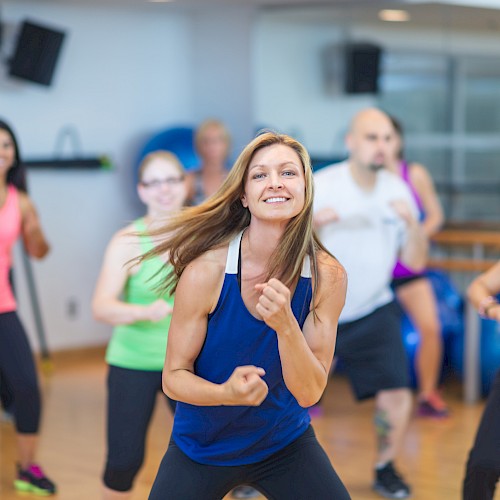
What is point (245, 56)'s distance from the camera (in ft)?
25.4

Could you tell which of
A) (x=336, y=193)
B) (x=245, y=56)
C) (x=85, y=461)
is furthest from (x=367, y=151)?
(x=245, y=56)

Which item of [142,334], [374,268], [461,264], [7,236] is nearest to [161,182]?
[142,334]

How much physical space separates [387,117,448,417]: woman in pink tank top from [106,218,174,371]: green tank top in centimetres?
243

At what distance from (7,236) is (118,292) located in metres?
0.93

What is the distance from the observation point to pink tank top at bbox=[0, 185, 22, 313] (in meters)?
4.29

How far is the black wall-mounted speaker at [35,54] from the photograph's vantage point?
7.11 metres

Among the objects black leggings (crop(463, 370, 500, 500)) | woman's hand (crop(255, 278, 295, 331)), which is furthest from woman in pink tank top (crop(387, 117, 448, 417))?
woman's hand (crop(255, 278, 295, 331))

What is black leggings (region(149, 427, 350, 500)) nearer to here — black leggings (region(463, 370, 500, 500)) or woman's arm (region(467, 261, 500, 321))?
black leggings (region(463, 370, 500, 500))

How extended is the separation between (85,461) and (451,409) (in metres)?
2.17

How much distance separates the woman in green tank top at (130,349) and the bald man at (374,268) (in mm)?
911

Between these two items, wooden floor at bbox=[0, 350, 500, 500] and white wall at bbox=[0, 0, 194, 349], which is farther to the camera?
white wall at bbox=[0, 0, 194, 349]

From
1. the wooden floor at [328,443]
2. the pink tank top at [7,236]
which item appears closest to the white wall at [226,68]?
the wooden floor at [328,443]

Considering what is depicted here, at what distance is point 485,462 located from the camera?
293cm

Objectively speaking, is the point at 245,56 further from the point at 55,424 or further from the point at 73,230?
the point at 55,424
